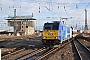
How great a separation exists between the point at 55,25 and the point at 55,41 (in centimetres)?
188

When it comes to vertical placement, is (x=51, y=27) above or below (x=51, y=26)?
below

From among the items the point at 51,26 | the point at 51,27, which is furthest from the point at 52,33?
the point at 51,26

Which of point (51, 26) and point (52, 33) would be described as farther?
point (51, 26)

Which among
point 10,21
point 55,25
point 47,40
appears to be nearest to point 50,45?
point 47,40

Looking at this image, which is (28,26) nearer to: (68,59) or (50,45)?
(50,45)

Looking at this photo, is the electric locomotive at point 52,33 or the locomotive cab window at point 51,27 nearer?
the electric locomotive at point 52,33

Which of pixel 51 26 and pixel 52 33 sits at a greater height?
pixel 51 26

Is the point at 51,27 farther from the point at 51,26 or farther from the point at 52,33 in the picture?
the point at 52,33

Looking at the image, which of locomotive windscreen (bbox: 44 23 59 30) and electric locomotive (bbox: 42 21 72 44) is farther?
locomotive windscreen (bbox: 44 23 59 30)

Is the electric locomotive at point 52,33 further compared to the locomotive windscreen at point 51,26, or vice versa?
the locomotive windscreen at point 51,26

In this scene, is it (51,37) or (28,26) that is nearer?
(51,37)

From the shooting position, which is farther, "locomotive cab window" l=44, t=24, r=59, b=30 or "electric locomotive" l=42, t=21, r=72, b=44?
"locomotive cab window" l=44, t=24, r=59, b=30

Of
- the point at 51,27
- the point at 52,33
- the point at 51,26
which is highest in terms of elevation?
the point at 51,26

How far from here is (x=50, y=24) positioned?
959 inches
